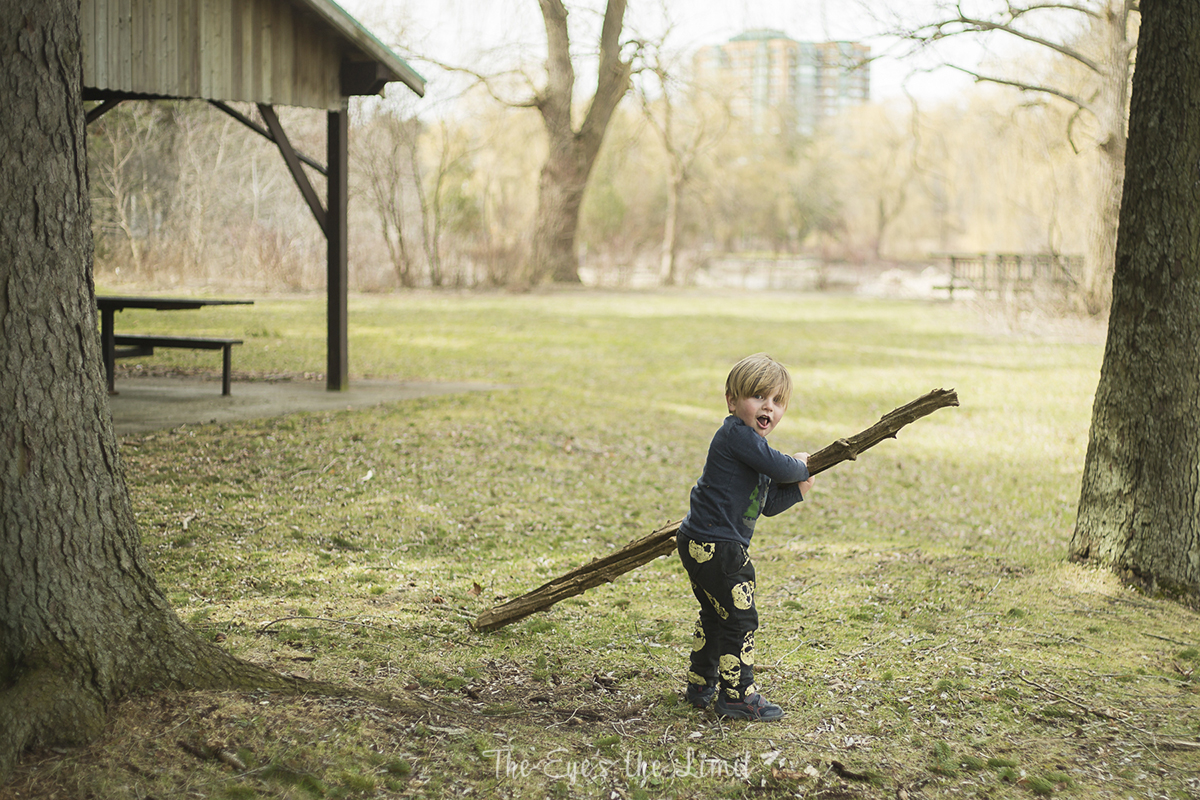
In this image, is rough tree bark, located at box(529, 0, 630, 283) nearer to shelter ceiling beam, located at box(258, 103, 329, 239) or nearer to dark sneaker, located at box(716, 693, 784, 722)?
shelter ceiling beam, located at box(258, 103, 329, 239)

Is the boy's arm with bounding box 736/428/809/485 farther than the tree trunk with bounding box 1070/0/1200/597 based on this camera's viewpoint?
No

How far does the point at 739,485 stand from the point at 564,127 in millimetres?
28078

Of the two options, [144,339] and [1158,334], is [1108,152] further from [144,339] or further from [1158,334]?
[144,339]

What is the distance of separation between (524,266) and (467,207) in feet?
9.27

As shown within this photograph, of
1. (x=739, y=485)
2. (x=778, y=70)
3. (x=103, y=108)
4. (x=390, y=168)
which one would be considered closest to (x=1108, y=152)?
(x=778, y=70)

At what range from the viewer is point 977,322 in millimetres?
25281

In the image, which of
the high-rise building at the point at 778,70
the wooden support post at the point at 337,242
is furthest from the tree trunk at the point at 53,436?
the high-rise building at the point at 778,70

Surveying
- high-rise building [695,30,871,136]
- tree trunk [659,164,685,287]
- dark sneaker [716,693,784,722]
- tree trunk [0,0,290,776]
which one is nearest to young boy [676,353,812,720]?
dark sneaker [716,693,784,722]

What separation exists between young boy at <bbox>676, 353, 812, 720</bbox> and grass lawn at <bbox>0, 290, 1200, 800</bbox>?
0.18 meters

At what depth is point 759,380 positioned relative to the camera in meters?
3.64

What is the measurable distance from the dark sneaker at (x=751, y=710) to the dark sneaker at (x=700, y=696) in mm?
104

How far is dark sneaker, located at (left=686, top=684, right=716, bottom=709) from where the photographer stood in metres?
3.86

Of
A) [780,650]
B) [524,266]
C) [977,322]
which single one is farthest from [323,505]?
[524,266]

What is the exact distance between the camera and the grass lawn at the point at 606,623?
10.5ft
